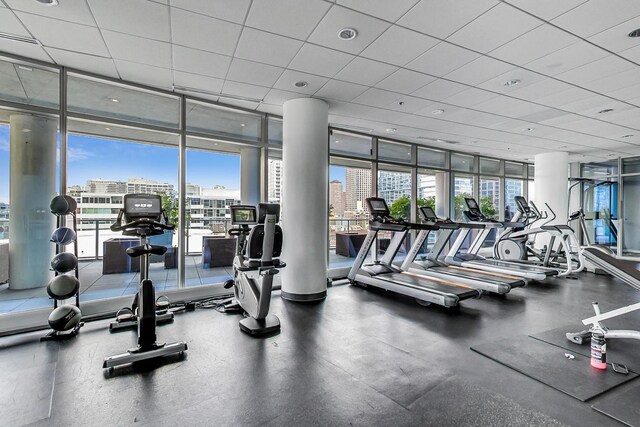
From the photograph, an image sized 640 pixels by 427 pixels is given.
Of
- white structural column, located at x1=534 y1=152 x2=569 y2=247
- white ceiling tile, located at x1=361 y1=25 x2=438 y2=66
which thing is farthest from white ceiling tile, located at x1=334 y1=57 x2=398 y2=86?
white structural column, located at x1=534 y1=152 x2=569 y2=247

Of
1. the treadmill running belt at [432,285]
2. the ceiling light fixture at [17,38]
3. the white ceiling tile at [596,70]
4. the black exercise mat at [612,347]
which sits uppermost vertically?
the ceiling light fixture at [17,38]

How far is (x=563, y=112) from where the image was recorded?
5.35 meters

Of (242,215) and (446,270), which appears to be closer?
(242,215)

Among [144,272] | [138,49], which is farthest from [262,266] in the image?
[138,49]

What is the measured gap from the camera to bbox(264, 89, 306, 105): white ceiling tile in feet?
15.1

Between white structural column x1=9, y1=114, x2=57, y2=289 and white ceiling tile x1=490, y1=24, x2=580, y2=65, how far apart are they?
5351 millimetres

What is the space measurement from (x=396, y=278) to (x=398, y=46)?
359 cm

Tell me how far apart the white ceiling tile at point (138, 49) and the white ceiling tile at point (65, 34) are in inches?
3.7

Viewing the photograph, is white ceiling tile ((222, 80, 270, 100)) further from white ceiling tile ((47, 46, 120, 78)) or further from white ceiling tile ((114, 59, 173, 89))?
white ceiling tile ((47, 46, 120, 78))

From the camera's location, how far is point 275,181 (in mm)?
5758

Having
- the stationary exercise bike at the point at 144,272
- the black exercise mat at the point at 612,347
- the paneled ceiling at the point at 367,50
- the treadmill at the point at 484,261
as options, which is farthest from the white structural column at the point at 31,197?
the treadmill at the point at 484,261

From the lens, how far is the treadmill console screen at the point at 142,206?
9.77 ft

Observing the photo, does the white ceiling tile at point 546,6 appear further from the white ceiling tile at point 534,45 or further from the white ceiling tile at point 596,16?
Result: the white ceiling tile at point 534,45

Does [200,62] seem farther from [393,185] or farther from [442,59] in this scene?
[393,185]
